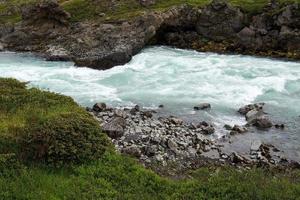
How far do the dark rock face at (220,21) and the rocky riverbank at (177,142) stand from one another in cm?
2452

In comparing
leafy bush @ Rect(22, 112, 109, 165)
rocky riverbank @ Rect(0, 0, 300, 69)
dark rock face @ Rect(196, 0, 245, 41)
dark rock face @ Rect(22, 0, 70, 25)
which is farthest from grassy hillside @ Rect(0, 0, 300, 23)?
leafy bush @ Rect(22, 112, 109, 165)

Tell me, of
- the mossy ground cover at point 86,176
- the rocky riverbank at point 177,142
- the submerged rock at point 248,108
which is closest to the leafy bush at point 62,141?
the mossy ground cover at point 86,176

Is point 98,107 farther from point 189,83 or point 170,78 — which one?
point 170,78

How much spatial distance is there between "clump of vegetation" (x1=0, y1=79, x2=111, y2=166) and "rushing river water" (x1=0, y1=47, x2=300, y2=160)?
10091mm

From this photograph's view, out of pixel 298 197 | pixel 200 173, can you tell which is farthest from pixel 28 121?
pixel 298 197

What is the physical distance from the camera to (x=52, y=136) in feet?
60.2

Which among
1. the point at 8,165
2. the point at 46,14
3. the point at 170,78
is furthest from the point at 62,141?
the point at 46,14

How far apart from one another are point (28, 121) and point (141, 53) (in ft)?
104

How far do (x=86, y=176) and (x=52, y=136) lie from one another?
81.0 inches

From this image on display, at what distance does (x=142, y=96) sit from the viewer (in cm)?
3550

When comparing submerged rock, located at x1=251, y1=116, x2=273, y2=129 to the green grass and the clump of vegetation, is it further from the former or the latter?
the clump of vegetation

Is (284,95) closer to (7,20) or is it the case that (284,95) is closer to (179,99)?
(179,99)

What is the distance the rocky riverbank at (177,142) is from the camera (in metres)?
23.2

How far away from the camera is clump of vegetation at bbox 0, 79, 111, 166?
18250mm
